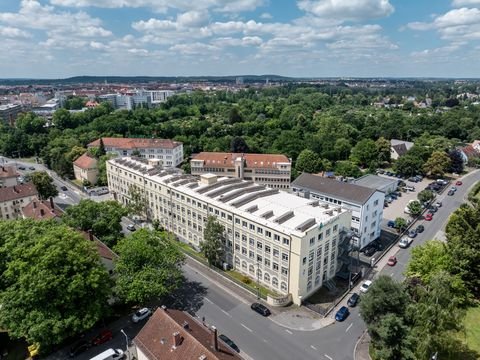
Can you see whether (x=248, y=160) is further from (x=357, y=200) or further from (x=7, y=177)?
(x=7, y=177)

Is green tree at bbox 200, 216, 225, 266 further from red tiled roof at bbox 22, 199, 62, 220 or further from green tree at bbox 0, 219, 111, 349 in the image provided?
red tiled roof at bbox 22, 199, 62, 220

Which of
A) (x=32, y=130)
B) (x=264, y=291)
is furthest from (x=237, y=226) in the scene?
(x=32, y=130)

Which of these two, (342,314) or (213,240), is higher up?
(213,240)

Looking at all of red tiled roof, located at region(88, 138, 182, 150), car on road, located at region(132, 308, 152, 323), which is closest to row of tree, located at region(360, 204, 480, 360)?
car on road, located at region(132, 308, 152, 323)

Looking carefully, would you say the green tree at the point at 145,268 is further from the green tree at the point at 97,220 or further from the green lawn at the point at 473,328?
the green lawn at the point at 473,328

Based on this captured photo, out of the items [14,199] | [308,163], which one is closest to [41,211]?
[14,199]
